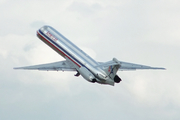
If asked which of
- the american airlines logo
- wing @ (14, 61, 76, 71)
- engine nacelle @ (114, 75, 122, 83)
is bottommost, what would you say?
engine nacelle @ (114, 75, 122, 83)

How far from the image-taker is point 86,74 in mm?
107125

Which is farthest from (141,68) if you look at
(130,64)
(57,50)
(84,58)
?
(57,50)

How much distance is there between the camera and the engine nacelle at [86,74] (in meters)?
106

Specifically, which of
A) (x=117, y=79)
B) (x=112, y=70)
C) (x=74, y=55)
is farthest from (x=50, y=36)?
(x=112, y=70)

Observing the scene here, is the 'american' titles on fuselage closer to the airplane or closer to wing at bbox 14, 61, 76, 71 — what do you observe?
the airplane

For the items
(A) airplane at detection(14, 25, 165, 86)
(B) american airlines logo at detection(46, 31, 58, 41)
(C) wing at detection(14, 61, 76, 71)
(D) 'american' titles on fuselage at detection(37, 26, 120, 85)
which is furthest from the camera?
A: (B) american airlines logo at detection(46, 31, 58, 41)

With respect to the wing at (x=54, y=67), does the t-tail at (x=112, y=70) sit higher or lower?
lower

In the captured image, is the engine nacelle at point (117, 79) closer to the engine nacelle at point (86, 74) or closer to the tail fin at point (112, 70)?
the tail fin at point (112, 70)

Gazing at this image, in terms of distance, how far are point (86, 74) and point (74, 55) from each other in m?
7.15

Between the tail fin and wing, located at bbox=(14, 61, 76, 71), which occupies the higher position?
wing, located at bbox=(14, 61, 76, 71)

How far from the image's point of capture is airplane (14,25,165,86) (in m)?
104

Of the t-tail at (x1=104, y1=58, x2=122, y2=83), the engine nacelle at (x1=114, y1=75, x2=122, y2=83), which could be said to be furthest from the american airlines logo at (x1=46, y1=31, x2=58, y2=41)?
the engine nacelle at (x1=114, y1=75, x2=122, y2=83)

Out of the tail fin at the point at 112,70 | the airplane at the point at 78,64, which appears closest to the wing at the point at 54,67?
the airplane at the point at 78,64

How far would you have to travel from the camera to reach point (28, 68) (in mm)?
112562
